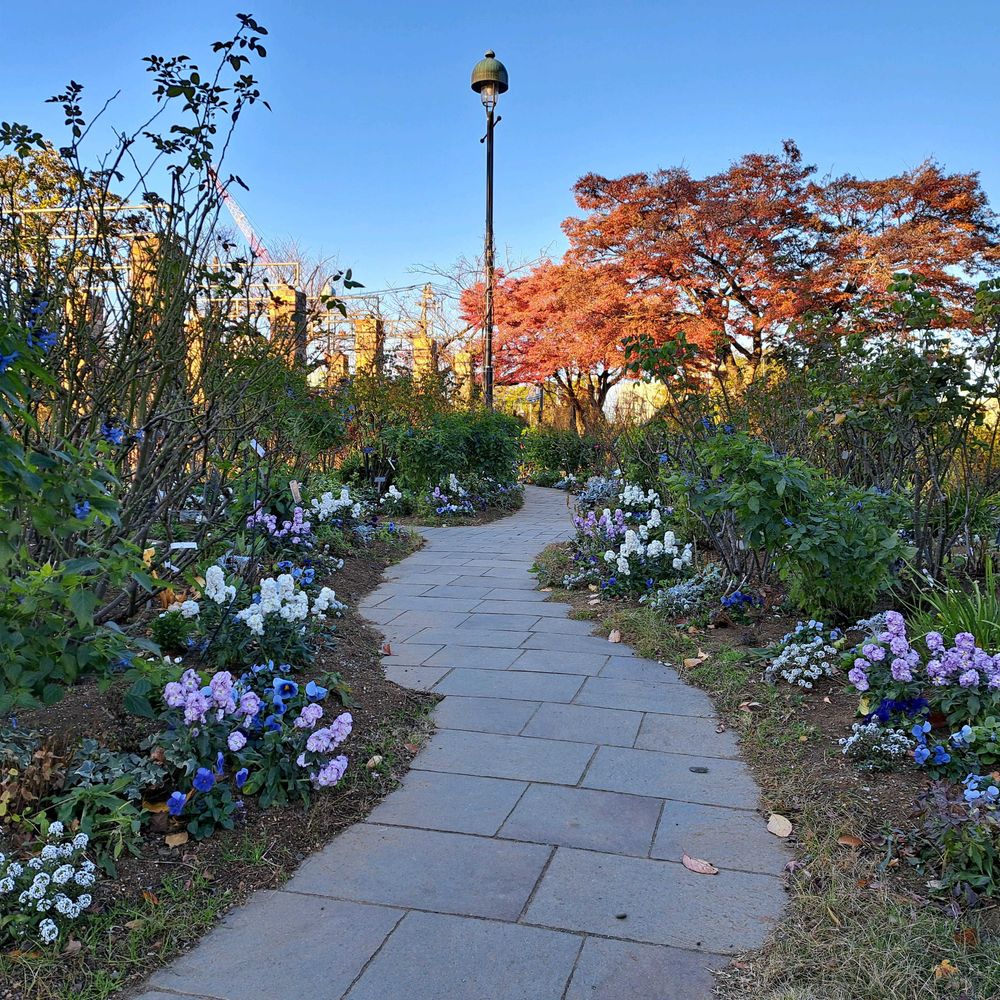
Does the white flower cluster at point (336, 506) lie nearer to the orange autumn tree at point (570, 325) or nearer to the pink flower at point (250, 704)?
the pink flower at point (250, 704)

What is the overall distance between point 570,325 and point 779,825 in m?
13.5

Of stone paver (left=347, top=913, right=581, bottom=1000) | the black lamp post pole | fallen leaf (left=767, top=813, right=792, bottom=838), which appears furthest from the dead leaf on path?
the black lamp post pole

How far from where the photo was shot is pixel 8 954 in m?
1.59

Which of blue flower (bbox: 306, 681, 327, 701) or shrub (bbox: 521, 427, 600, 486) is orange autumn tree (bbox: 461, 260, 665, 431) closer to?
shrub (bbox: 521, 427, 600, 486)

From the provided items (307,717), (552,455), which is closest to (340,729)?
(307,717)

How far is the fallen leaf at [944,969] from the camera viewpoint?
60.0 inches

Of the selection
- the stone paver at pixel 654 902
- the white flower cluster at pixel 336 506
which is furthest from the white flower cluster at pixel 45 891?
the white flower cluster at pixel 336 506

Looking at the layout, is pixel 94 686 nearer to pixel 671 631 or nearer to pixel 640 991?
pixel 640 991

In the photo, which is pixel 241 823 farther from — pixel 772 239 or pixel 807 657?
pixel 772 239

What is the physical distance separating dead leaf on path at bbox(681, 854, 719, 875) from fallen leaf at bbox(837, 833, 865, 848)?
346 millimetres

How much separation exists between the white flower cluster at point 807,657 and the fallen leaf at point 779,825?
0.98m

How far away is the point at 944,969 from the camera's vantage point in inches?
60.6

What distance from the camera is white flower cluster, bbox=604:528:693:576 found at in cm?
491

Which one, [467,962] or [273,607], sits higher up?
[273,607]
